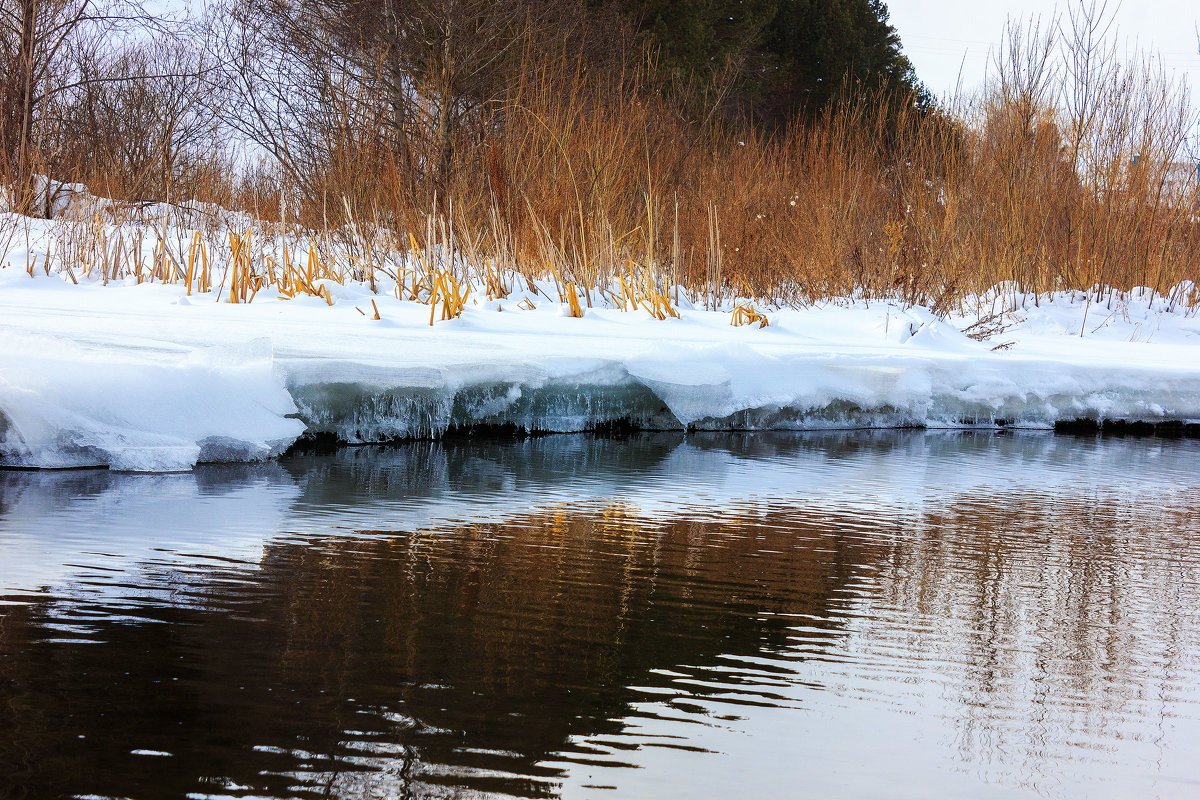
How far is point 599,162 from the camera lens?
649 cm

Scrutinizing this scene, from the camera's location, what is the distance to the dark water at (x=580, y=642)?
1430mm

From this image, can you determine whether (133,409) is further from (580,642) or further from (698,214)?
(698,214)

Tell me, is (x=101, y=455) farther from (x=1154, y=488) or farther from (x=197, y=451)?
(x=1154, y=488)

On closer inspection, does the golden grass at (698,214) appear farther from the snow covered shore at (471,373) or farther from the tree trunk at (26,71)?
the tree trunk at (26,71)

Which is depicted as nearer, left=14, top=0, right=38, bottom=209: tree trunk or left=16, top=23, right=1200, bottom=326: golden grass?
left=16, top=23, right=1200, bottom=326: golden grass

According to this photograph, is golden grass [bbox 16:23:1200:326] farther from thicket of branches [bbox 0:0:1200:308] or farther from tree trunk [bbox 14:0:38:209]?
tree trunk [bbox 14:0:38:209]

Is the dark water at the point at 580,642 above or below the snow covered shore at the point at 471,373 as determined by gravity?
below

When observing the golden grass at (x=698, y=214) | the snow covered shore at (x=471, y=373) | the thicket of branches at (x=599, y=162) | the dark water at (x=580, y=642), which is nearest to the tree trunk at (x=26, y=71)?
the thicket of branches at (x=599, y=162)

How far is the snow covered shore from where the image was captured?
11.3 ft

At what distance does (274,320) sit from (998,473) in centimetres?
327

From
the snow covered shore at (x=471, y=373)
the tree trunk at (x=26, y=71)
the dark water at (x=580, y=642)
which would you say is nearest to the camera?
the dark water at (x=580, y=642)

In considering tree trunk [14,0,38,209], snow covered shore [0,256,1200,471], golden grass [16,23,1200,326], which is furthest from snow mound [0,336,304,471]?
tree trunk [14,0,38,209]

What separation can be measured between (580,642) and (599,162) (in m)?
4.93

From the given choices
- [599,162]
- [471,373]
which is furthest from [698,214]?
[471,373]
